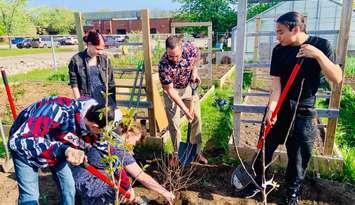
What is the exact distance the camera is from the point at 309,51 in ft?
8.86

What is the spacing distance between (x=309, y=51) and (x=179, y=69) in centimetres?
172

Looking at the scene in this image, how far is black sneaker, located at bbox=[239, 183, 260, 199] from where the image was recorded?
3.57 meters

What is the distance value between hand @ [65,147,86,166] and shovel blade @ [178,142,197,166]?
192 cm

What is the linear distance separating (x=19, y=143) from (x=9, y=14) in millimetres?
36567

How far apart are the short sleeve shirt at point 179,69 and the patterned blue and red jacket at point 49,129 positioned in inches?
62.5

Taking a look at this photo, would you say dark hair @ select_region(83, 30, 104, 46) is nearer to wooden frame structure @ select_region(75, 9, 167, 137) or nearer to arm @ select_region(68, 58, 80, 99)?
arm @ select_region(68, 58, 80, 99)

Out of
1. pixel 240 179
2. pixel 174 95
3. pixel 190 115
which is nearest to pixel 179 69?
pixel 174 95

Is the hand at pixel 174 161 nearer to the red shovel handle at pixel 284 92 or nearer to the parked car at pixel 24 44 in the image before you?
the red shovel handle at pixel 284 92

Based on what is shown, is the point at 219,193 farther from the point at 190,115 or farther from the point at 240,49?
the point at 240,49

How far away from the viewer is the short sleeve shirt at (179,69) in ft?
12.9

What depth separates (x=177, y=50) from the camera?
3764 millimetres

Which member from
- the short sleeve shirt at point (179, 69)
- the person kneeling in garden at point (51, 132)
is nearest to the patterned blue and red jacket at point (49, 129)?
the person kneeling in garden at point (51, 132)

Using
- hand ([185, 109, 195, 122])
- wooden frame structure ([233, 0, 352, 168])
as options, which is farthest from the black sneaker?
hand ([185, 109, 195, 122])

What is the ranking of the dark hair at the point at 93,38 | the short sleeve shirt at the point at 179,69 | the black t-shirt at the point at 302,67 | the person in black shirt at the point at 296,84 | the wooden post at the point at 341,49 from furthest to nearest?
the short sleeve shirt at the point at 179,69, the dark hair at the point at 93,38, the wooden post at the point at 341,49, the black t-shirt at the point at 302,67, the person in black shirt at the point at 296,84
